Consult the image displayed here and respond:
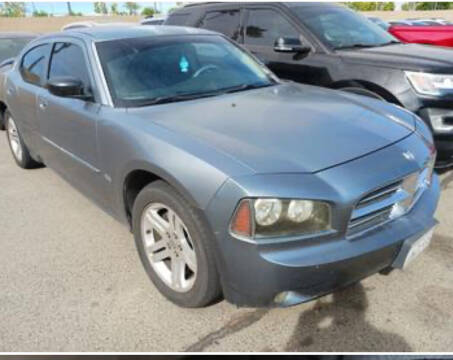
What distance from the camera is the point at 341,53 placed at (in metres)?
4.65

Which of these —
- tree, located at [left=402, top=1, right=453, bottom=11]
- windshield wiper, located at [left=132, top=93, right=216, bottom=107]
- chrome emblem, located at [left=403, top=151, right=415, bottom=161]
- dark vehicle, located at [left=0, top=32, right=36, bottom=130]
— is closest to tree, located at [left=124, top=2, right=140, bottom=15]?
tree, located at [left=402, top=1, right=453, bottom=11]

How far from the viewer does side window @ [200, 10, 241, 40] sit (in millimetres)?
5641

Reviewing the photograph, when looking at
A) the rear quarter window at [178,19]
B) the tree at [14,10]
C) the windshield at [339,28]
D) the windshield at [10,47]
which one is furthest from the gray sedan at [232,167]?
the tree at [14,10]

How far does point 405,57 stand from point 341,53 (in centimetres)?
65

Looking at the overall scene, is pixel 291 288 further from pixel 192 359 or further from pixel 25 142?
pixel 25 142

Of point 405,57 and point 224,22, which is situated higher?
point 224,22

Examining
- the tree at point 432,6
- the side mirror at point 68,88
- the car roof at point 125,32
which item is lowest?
the tree at point 432,6

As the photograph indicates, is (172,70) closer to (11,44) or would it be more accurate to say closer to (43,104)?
(43,104)

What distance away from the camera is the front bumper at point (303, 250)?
2.02 m

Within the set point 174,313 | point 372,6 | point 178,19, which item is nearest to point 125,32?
point 174,313

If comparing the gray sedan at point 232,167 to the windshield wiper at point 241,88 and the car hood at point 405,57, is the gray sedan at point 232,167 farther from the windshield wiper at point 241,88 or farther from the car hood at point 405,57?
the car hood at point 405,57

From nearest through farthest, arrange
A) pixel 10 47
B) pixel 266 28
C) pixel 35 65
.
Answer: 1. pixel 35 65
2. pixel 266 28
3. pixel 10 47

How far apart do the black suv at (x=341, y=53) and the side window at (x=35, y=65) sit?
7.82ft

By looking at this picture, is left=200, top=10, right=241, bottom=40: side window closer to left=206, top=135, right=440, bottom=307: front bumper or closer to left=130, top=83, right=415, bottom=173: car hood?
left=130, top=83, right=415, bottom=173: car hood
